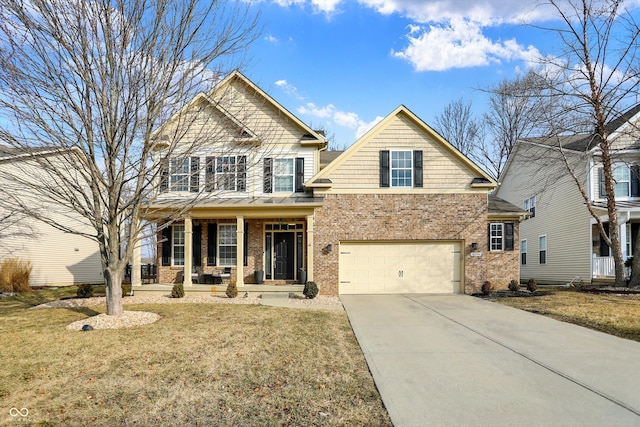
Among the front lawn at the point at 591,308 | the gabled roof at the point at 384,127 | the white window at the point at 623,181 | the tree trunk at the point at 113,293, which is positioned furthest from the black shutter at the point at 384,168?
the white window at the point at 623,181

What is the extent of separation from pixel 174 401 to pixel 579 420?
15.2 ft

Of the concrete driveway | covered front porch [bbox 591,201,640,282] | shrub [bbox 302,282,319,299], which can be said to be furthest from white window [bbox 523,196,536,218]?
shrub [bbox 302,282,319,299]

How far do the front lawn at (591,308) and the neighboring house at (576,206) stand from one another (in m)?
5.46

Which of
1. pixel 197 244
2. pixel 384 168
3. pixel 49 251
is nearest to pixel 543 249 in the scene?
pixel 384 168

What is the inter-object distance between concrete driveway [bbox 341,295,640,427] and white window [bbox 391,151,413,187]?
6.37 meters

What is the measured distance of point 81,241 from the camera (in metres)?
22.4

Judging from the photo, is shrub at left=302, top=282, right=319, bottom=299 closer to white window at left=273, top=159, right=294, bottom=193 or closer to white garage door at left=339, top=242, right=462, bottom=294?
white garage door at left=339, top=242, right=462, bottom=294

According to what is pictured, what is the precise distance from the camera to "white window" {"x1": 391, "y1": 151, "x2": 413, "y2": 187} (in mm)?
15844

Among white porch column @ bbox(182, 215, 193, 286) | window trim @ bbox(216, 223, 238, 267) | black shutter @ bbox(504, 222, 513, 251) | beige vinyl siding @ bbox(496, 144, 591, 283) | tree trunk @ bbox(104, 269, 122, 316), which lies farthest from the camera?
beige vinyl siding @ bbox(496, 144, 591, 283)

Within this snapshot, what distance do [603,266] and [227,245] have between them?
54.1 feet

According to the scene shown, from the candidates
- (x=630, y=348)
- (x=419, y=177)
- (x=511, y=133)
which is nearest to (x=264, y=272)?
(x=419, y=177)

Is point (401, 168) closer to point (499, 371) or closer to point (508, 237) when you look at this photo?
point (508, 237)

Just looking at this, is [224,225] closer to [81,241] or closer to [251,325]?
[251,325]

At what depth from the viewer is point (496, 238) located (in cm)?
1759
